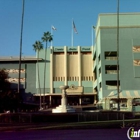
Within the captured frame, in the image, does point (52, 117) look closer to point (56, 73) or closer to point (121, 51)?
point (121, 51)

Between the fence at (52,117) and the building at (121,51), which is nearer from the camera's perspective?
the fence at (52,117)

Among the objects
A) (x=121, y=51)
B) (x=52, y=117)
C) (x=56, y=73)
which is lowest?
(x=52, y=117)

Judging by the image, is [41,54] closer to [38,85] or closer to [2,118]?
[38,85]

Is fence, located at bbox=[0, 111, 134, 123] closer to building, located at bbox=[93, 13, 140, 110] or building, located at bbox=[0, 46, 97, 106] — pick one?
Answer: building, located at bbox=[93, 13, 140, 110]

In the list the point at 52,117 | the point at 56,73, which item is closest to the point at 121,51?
the point at 56,73

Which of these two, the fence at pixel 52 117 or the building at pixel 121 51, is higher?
the building at pixel 121 51

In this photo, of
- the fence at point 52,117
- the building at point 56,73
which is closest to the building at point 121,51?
the building at point 56,73

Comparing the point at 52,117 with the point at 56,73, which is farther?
the point at 56,73

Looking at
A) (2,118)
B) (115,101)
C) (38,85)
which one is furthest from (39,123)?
(38,85)

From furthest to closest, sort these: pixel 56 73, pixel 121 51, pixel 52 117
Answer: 1. pixel 56 73
2. pixel 121 51
3. pixel 52 117

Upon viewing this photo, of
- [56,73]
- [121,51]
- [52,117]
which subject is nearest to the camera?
[52,117]

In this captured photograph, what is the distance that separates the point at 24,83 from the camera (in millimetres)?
89688

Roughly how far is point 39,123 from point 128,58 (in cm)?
4552

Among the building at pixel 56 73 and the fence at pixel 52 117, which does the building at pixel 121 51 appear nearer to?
the building at pixel 56 73
